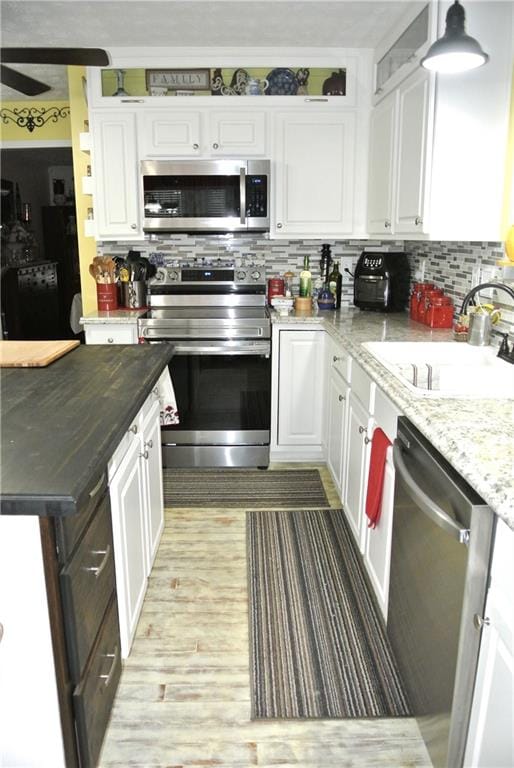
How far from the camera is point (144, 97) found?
337 centimetres

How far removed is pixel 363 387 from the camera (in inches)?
93.7

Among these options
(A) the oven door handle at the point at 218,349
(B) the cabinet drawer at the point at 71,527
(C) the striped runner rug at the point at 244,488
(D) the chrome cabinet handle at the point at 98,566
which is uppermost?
(A) the oven door handle at the point at 218,349

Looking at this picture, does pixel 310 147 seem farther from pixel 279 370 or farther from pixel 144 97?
pixel 279 370

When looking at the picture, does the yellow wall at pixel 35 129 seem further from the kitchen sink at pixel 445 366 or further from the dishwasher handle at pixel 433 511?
the dishwasher handle at pixel 433 511

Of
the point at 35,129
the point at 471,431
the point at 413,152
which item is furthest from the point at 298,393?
the point at 35,129

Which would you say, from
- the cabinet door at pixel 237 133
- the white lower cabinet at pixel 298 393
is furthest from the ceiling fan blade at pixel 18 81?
the white lower cabinet at pixel 298 393

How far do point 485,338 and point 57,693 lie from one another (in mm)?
1973

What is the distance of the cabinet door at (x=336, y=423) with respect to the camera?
9.32 feet

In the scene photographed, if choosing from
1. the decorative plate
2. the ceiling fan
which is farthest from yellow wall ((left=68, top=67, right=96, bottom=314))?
the ceiling fan

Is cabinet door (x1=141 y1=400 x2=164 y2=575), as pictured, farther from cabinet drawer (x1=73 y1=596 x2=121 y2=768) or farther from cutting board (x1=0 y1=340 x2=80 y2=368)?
cabinet drawer (x1=73 y1=596 x2=121 y2=768)

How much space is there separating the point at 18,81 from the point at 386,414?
1.65 meters

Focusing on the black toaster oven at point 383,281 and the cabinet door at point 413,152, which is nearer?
the cabinet door at point 413,152

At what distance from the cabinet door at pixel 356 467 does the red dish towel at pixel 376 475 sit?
17cm

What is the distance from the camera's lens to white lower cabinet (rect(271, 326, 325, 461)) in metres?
3.42
